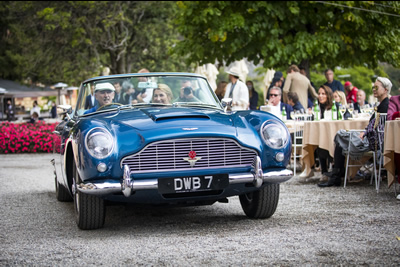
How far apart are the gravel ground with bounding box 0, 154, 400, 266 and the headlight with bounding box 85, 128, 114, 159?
2.46ft

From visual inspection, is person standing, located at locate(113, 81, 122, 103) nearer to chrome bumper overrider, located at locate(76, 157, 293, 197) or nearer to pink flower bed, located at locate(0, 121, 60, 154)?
chrome bumper overrider, located at locate(76, 157, 293, 197)

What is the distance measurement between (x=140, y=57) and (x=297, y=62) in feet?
51.1

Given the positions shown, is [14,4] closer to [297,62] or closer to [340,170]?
[297,62]

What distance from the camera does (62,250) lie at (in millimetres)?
4934

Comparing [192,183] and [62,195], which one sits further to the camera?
[62,195]

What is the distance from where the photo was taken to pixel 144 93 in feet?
21.7

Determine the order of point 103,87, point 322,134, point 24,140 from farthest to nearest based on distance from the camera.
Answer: point 24,140, point 322,134, point 103,87

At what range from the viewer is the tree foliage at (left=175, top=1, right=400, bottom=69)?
17.7 m

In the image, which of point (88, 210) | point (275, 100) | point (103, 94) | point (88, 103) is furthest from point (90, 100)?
point (275, 100)

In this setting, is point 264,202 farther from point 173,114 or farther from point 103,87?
point 103,87

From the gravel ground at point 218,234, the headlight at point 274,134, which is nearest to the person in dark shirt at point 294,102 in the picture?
the gravel ground at point 218,234

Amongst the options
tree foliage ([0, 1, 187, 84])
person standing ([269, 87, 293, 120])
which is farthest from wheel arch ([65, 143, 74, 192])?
tree foliage ([0, 1, 187, 84])

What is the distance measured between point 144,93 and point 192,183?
163cm

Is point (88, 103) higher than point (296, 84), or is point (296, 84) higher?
point (296, 84)
